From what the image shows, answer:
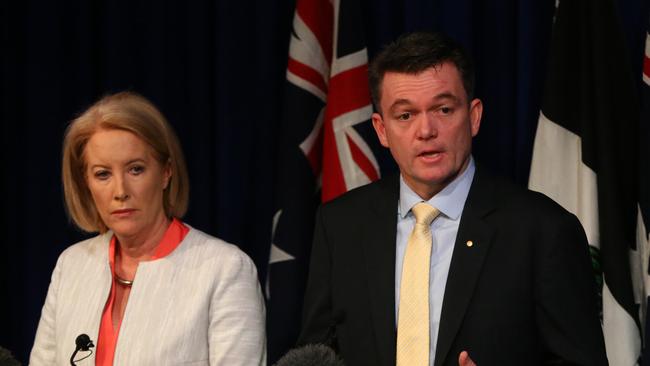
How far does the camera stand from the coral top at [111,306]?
254 cm

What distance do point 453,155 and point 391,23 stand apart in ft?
5.86

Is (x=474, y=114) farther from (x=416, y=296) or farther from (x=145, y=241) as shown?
(x=145, y=241)

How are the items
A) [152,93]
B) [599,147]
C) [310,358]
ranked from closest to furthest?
[310,358] < [599,147] < [152,93]

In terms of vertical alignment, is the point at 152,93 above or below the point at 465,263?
above

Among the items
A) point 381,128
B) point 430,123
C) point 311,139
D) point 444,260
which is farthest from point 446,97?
point 311,139

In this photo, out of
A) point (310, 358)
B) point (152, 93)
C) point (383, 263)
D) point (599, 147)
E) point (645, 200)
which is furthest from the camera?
point (152, 93)

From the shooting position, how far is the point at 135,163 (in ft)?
8.45

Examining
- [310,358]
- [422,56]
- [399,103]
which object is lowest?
[310,358]

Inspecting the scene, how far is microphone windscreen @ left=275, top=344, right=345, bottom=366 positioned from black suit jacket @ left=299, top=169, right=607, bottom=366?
32 centimetres

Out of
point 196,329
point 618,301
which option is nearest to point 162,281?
point 196,329

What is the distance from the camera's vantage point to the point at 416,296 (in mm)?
2186

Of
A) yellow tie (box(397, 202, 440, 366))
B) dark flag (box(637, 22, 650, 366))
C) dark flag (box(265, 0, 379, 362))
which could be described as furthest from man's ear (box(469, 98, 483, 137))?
dark flag (box(265, 0, 379, 362))

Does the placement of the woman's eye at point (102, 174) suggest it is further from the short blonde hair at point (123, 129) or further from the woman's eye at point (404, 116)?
the woman's eye at point (404, 116)

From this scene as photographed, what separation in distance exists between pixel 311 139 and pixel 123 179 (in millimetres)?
1327
